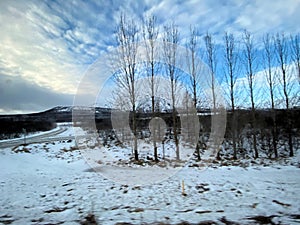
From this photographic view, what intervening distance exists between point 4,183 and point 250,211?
30.8 feet

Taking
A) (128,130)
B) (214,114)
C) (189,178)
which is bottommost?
(189,178)

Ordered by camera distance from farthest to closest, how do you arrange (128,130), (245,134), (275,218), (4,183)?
(245,134) → (128,130) → (4,183) → (275,218)

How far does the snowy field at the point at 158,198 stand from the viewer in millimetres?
4848

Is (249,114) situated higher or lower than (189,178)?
higher

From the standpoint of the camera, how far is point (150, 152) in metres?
16.2

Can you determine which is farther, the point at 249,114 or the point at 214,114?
the point at 249,114

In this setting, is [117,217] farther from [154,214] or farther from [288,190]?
[288,190]

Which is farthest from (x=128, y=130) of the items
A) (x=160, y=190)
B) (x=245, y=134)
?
(x=245, y=134)

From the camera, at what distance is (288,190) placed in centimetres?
656

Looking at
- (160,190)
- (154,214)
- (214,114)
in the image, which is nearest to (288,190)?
(160,190)

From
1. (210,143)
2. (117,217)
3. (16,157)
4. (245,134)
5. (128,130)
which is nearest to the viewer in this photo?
(117,217)

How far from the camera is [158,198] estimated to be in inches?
251

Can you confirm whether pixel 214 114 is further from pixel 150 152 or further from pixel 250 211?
pixel 250 211

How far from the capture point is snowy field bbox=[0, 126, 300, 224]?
485 cm
